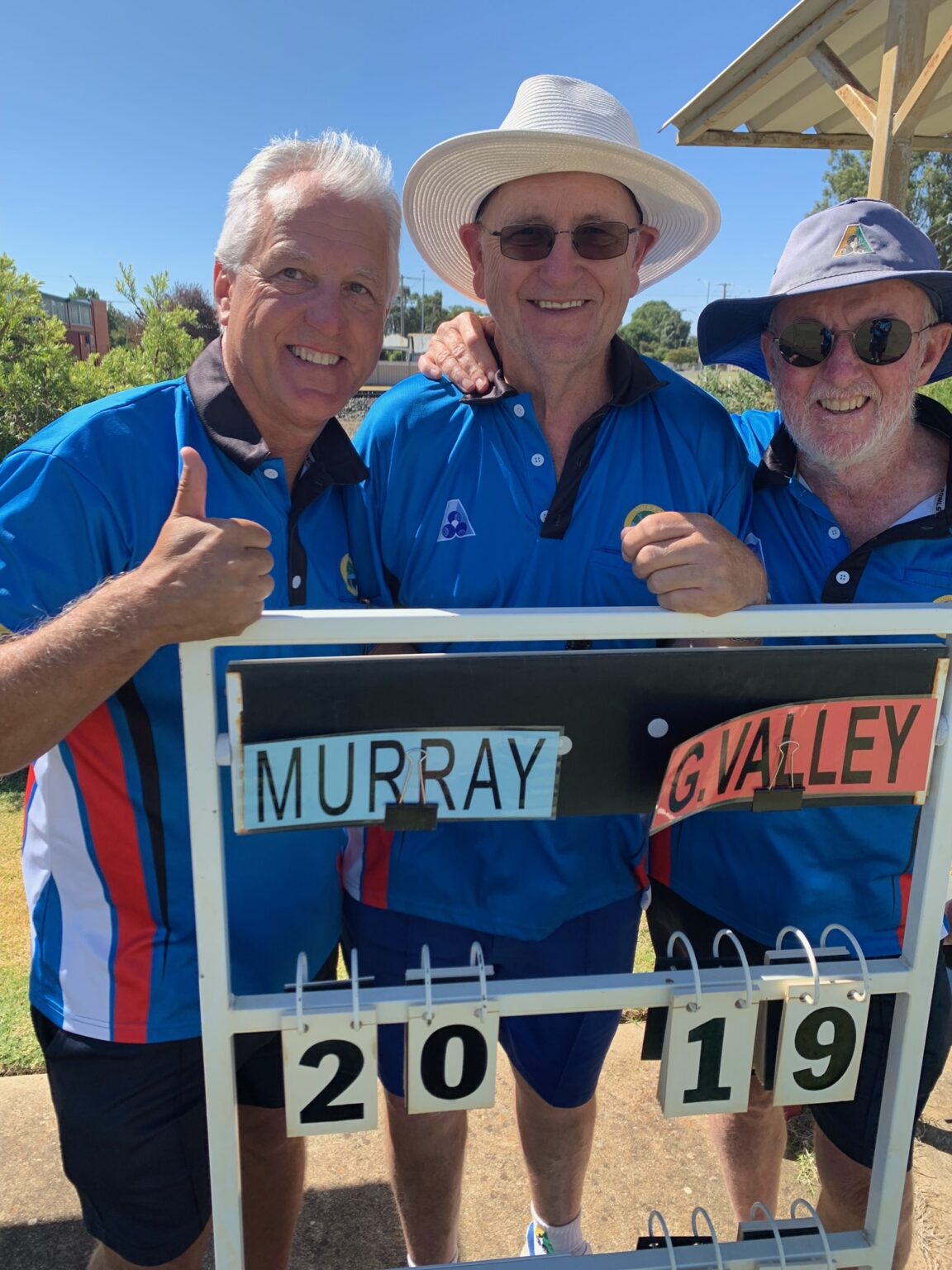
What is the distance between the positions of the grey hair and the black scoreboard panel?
1045 mm

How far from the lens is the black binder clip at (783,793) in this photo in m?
1.25

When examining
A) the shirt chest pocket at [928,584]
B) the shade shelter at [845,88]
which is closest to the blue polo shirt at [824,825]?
the shirt chest pocket at [928,584]

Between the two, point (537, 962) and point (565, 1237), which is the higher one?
point (537, 962)

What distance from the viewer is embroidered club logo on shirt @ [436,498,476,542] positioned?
1.82 meters

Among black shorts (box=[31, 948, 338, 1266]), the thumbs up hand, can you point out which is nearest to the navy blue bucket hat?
the thumbs up hand

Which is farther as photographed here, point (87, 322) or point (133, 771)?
point (87, 322)

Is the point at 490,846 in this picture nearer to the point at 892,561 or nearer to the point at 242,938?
the point at 242,938

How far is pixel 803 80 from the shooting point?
18.1 feet

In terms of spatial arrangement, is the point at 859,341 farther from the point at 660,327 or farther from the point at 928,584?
the point at 660,327

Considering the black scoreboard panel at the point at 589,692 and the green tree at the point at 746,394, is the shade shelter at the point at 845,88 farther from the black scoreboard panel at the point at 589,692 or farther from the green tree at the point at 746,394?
the green tree at the point at 746,394

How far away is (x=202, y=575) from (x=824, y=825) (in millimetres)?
1337

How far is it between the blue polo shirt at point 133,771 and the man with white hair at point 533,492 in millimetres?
280

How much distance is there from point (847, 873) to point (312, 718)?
49.1 inches

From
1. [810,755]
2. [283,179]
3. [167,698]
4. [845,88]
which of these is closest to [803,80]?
[845,88]
